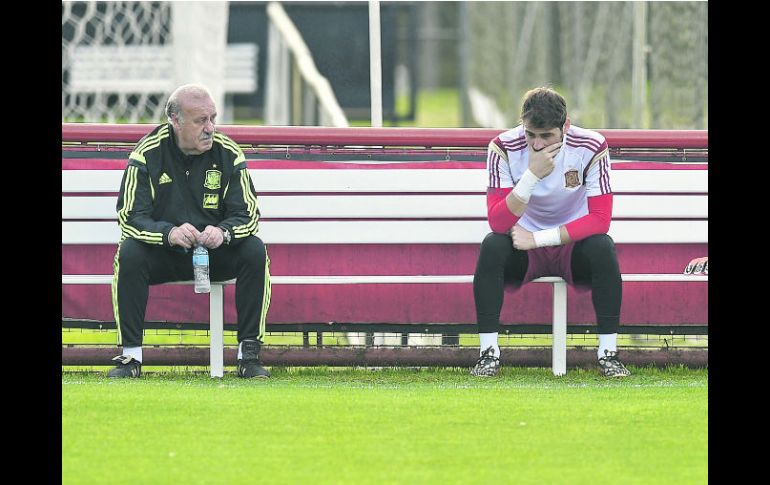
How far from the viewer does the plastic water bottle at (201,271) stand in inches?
251

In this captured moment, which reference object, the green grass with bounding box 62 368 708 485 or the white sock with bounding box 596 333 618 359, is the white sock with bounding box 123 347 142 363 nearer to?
the green grass with bounding box 62 368 708 485

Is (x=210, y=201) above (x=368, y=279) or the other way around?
above

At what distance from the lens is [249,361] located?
21.4 feet

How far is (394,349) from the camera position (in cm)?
701

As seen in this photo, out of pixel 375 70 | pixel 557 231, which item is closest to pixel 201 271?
pixel 557 231

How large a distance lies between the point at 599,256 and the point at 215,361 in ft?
5.67

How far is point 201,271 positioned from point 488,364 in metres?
1.31

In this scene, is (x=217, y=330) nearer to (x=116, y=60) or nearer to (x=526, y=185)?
(x=526, y=185)

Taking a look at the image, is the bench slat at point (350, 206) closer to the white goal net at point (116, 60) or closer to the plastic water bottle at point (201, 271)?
the plastic water bottle at point (201, 271)

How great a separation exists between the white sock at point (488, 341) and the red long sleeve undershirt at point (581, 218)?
1.48 ft

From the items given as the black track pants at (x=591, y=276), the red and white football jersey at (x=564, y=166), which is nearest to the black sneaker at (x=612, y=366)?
the black track pants at (x=591, y=276)

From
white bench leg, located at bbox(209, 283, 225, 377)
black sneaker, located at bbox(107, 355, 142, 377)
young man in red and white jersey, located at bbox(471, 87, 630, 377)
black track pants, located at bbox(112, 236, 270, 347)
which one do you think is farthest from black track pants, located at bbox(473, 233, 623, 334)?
black sneaker, located at bbox(107, 355, 142, 377)

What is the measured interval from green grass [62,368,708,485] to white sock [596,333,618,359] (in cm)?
17
